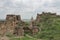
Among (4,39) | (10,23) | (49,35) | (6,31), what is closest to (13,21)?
(10,23)

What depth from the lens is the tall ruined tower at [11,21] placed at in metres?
86.6

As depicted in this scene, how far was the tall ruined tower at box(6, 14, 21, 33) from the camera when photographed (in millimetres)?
86637

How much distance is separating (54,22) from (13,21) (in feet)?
85.3

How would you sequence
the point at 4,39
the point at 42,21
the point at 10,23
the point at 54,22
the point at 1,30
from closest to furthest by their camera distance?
the point at 4,39
the point at 1,30
the point at 10,23
the point at 54,22
the point at 42,21

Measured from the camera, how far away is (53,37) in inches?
3292

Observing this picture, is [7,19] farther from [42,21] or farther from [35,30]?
[42,21]

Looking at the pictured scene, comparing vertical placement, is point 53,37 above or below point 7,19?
below

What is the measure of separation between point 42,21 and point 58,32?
29196 mm

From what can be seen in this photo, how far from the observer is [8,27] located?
Result: 85.9 metres

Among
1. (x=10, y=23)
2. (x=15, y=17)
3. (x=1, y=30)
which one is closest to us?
(x=1, y=30)

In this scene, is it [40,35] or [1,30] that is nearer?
[1,30]

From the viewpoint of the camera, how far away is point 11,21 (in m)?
89.5

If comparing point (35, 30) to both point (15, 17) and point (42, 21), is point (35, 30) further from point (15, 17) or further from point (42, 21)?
point (42, 21)

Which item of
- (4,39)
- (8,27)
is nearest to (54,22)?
(8,27)
